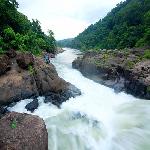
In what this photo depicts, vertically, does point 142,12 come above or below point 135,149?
above

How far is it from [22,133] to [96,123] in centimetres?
597

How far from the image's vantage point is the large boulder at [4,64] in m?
20.4

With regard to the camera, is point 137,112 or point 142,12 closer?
point 137,112

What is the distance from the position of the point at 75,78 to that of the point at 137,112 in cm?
1331

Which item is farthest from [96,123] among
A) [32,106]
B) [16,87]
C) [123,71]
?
[123,71]

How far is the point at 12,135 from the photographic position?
41.4 feet

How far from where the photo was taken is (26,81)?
20.9m

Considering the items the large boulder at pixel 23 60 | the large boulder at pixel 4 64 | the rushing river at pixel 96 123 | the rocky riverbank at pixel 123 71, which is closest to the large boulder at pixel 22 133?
the rushing river at pixel 96 123

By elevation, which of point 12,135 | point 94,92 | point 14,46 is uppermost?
point 14,46

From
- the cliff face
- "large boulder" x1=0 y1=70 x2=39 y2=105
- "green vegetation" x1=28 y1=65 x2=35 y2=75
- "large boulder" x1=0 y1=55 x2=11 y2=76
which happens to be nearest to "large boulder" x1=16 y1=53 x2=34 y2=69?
the cliff face

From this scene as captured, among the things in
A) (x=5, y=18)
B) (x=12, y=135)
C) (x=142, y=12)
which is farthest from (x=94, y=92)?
(x=142, y=12)

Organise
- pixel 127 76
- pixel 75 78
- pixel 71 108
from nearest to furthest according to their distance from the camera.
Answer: pixel 71 108
pixel 127 76
pixel 75 78

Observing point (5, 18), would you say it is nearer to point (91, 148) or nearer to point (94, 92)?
point (94, 92)

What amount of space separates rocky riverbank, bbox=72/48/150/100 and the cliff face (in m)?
6.21
